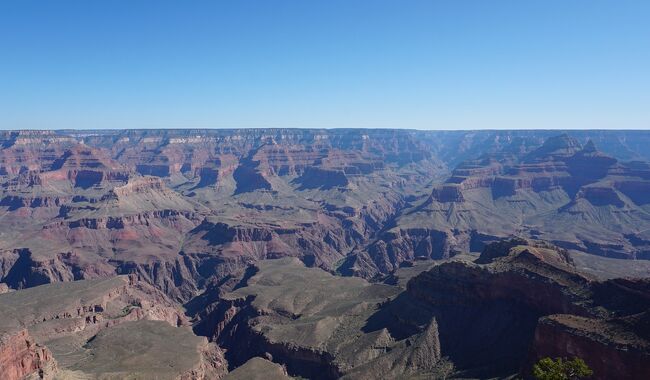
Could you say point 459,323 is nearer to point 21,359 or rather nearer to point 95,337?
point 21,359

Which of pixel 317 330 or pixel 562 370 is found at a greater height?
Answer: pixel 562 370

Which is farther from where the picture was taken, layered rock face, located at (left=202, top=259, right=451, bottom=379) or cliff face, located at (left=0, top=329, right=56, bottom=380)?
layered rock face, located at (left=202, top=259, right=451, bottom=379)

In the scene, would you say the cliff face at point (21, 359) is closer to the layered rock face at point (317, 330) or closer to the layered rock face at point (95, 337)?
the layered rock face at point (95, 337)

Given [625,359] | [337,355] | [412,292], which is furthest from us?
[412,292]

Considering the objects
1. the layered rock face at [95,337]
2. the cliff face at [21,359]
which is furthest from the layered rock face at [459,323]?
the cliff face at [21,359]

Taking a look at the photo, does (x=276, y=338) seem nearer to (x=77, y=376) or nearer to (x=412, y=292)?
(x=412, y=292)

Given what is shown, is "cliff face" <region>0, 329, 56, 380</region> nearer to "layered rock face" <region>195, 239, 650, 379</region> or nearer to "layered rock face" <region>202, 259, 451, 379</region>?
"layered rock face" <region>202, 259, 451, 379</region>

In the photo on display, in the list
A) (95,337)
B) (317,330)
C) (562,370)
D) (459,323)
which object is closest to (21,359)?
(95,337)

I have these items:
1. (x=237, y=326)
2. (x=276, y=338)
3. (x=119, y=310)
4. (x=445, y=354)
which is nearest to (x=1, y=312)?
(x=119, y=310)

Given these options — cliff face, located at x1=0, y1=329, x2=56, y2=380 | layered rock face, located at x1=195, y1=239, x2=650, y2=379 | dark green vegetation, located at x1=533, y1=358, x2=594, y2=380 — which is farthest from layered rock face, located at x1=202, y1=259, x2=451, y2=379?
cliff face, located at x1=0, y1=329, x2=56, y2=380

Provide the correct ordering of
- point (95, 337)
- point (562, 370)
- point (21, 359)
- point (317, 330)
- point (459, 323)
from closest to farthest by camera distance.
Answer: point (562, 370)
point (21, 359)
point (459, 323)
point (317, 330)
point (95, 337)

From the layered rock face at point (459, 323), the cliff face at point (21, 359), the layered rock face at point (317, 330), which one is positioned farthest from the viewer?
the layered rock face at point (317, 330)
